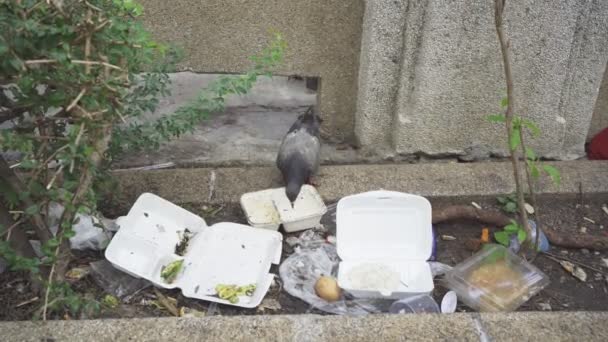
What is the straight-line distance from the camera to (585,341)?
195 centimetres

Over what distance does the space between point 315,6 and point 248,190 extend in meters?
1.22

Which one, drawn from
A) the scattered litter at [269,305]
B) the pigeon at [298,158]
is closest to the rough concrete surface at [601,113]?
the pigeon at [298,158]

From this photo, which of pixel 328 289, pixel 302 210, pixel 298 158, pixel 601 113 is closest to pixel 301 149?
pixel 298 158

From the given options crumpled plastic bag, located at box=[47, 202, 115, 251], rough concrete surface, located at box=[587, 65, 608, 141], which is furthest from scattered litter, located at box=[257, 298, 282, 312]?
rough concrete surface, located at box=[587, 65, 608, 141]

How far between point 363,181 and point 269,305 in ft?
3.24

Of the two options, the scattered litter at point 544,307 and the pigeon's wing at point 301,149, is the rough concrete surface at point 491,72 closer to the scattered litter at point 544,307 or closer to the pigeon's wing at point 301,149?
the pigeon's wing at point 301,149

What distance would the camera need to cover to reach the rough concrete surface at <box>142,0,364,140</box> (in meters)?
3.21

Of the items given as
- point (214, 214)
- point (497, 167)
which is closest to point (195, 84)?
point (214, 214)

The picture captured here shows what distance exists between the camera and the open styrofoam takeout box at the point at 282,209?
2752 millimetres

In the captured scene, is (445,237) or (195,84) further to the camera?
(195,84)

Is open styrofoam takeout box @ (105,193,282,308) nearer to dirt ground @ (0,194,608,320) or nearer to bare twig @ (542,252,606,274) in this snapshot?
dirt ground @ (0,194,608,320)

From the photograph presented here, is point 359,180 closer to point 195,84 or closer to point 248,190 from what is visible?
point 248,190

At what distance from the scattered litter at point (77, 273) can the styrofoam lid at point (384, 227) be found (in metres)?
1.22

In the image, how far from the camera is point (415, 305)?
7.51 ft
